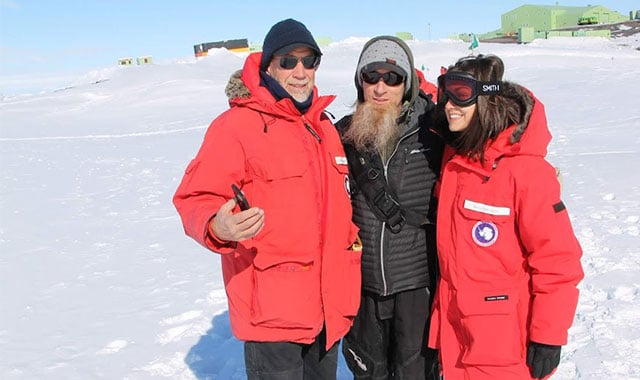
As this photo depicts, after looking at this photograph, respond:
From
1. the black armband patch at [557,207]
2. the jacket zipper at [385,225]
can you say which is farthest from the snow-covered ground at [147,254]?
the black armband patch at [557,207]

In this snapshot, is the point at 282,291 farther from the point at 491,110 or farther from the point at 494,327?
the point at 491,110

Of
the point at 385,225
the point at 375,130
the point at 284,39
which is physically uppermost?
the point at 284,39

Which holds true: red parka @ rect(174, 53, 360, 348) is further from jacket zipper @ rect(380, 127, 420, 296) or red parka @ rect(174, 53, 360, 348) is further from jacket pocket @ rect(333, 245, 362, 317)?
jacket zipper @ rect(380, 127, 420, 296)

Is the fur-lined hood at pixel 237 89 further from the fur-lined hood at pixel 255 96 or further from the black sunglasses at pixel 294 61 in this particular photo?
the black sunglasses at pixel 294 61

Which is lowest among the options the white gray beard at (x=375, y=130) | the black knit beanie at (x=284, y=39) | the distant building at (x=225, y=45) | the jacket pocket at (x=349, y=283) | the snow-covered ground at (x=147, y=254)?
the snow-covered ground at (x=147, y=254)

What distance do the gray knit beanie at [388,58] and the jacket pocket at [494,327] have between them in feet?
3.63

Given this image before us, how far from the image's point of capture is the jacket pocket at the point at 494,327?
2172 mm

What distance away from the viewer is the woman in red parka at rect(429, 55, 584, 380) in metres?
2.04

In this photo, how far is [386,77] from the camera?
8.76 ft

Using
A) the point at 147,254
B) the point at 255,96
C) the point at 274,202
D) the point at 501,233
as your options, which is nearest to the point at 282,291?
the point at 274,202

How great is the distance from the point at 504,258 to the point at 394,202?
579 mm

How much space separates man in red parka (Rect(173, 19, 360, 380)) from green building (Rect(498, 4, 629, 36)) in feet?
198

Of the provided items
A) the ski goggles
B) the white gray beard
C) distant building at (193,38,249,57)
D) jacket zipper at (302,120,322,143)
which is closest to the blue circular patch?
the ski goggles

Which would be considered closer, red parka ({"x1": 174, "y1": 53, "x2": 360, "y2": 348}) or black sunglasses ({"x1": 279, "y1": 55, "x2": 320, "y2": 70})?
red parka ({"x1": 174, "y1": 53, "x2": 360, "y2": 348})
